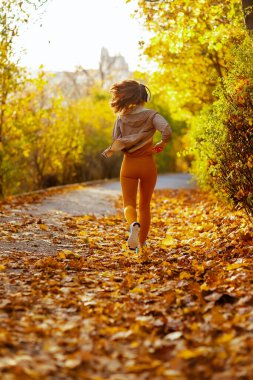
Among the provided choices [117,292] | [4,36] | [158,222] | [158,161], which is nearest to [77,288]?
[117,292]

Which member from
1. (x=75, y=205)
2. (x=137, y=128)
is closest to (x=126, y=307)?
(x=137, y=128)

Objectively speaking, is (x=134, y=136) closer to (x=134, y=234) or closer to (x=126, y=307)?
(x=134, y=234)

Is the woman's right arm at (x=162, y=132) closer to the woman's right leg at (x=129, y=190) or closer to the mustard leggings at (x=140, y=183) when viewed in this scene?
the mustard leggings at (x=140, y=183)

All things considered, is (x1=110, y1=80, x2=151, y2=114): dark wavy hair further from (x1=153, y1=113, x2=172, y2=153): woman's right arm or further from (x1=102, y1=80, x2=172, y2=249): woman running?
(x1=153, y1=113, x2=172, y2=153): woman's right arm

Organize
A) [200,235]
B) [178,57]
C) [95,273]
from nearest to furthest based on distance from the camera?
[95,273]
[200,235]
[178,57]

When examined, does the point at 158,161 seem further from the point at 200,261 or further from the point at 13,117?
the point at 200,261

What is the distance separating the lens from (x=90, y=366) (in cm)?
315

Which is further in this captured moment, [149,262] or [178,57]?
[178,57]

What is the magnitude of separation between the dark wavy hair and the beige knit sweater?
0.08 meters

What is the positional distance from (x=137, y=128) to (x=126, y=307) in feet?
8.30

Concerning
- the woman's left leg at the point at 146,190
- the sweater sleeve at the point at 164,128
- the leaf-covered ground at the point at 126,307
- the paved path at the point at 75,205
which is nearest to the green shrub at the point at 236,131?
the leaf-covered ground at the point at 126,307

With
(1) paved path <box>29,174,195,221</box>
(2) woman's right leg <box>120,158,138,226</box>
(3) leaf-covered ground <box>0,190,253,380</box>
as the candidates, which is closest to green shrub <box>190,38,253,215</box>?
(3) leaf-covered ground <box>0,190,253,380</box>

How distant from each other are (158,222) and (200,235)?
7.58 ft

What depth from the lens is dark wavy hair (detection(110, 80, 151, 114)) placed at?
6215 mm
